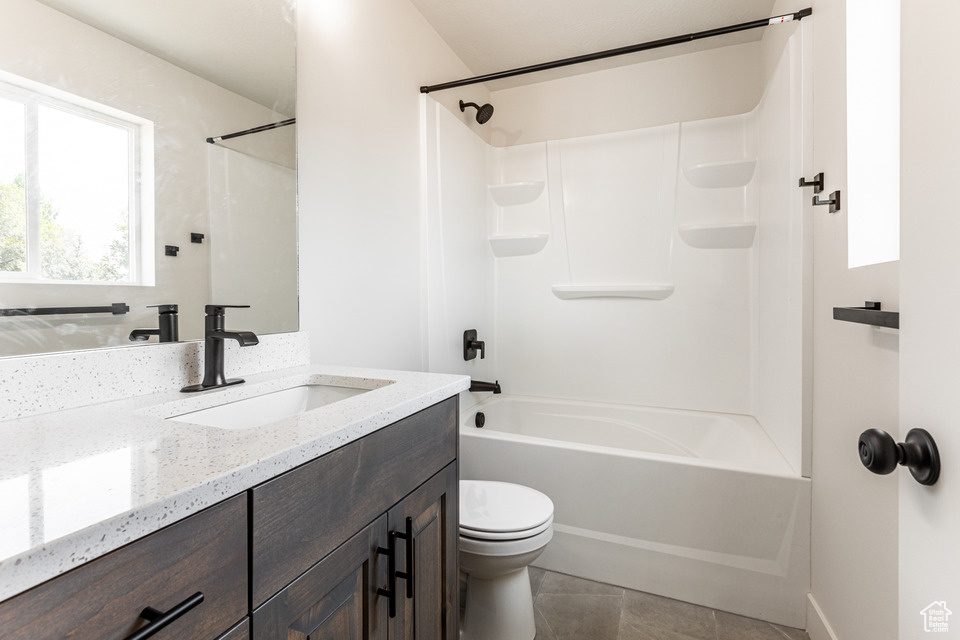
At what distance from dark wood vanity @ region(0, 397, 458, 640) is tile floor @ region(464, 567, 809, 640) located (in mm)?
729

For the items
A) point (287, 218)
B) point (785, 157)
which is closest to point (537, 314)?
point (785, 157)

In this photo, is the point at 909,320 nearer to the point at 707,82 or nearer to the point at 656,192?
the point at 656,192

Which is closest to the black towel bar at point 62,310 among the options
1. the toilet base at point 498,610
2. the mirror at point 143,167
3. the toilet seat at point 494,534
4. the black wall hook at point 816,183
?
the mirror at point 143,167

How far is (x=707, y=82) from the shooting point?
2.58 m

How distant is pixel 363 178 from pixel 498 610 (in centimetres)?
170

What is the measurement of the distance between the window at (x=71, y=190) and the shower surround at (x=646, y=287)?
1393 mm

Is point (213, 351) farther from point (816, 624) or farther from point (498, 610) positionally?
point (816, 624)

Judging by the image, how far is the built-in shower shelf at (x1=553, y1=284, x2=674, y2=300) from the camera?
105 inches

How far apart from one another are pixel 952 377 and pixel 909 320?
0.34 feet

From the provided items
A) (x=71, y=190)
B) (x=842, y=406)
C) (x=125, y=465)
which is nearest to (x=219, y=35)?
(x=71, y=190)

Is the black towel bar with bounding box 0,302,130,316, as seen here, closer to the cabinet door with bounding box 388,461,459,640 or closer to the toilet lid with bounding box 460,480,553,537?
the cabinet door with bounding box 388,461,459,640

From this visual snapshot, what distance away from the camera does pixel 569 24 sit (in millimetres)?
2350

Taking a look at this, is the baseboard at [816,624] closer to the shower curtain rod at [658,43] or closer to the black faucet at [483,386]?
the black faucet at [483,386]

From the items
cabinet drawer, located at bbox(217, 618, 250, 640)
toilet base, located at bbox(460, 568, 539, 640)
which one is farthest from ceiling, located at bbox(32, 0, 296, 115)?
toilet base, located at bbox(460, 568, 539, 640)
